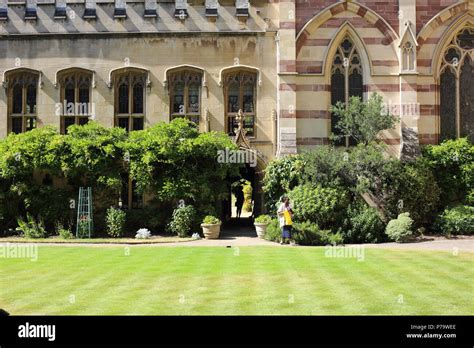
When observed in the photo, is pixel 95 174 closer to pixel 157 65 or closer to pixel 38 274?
pixel 157 65

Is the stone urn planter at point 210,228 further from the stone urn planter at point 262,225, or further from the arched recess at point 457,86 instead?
the arched recess at point 457,86

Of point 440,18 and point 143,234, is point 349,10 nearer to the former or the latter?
point 440,18

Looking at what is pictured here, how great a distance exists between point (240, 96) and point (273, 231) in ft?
23.8

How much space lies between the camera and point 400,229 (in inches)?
719

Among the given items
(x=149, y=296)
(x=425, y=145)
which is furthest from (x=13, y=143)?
(x=425, y=145)

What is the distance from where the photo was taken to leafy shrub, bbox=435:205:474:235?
1998 centimetres

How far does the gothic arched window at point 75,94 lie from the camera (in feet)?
76.8

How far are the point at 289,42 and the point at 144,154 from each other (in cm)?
775

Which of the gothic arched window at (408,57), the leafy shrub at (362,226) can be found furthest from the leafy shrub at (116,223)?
the gothic arched window at (408,57)

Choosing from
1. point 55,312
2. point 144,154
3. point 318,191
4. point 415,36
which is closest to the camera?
point 55,312

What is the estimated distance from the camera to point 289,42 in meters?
22.3

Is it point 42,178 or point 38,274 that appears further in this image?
point 42,178

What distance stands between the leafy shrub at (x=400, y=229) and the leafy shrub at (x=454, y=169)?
3902 mm
